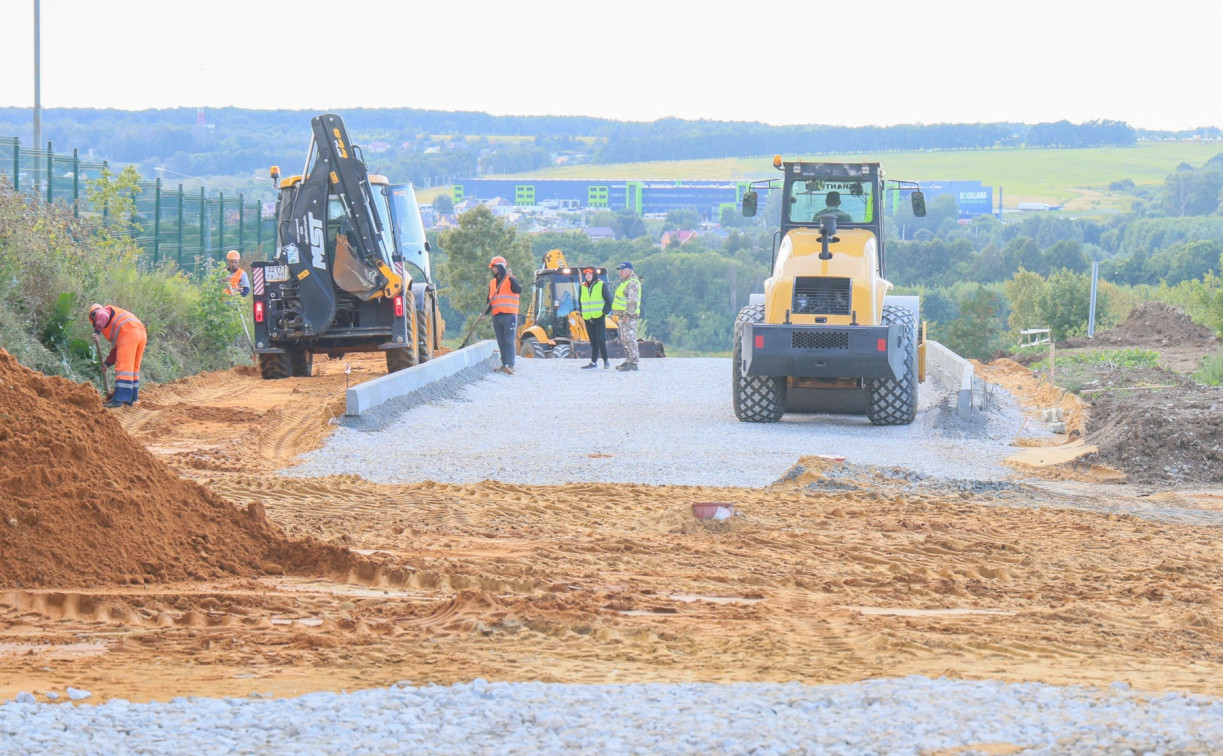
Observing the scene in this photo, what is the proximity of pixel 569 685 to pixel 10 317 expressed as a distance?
507 inches

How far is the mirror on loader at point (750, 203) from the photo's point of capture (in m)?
17.0

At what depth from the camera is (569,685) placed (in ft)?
16.6

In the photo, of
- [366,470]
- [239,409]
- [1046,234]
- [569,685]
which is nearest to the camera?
[569,685]

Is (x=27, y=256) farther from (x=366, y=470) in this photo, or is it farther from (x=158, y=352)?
(x=366, y=470)

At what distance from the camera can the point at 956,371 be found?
741 inches

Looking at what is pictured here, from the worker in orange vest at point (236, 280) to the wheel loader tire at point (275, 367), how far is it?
3497 millimetres

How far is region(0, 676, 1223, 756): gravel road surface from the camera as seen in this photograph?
171 inches

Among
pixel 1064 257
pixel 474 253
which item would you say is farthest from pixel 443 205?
pixel 1064 257

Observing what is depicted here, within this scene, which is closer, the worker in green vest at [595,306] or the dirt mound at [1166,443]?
the dirt mound at [1166,443]

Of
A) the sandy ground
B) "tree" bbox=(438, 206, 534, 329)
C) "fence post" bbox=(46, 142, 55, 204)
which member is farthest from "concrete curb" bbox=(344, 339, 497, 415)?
"tree" bbox=(438, 206, 534, 329)

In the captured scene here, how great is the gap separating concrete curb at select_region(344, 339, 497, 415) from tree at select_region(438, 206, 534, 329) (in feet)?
120

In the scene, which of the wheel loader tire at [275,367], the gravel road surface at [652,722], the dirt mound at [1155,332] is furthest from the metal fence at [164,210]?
the dirt mound at [1155,332]

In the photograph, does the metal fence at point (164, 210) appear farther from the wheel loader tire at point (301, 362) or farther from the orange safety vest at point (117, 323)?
the orange safety vest at point (117, 323)

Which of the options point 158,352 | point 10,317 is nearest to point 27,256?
point 10,317
